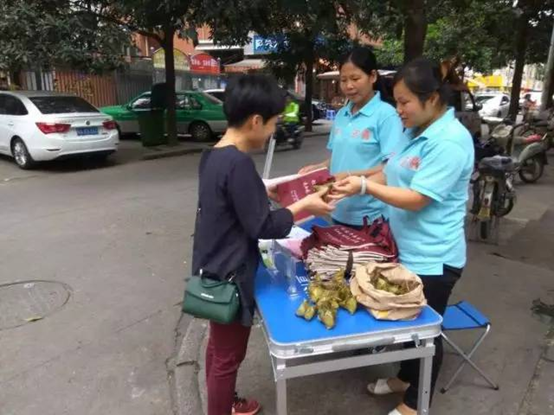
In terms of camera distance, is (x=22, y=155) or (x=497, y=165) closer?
(x=497, y=165)

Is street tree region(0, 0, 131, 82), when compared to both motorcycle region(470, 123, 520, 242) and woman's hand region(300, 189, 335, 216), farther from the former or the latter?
woman's hand region(300, 189, 335, 216)

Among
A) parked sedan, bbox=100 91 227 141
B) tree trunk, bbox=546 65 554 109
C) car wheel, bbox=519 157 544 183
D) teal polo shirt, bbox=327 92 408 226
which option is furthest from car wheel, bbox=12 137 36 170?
tree trunk, bbox=546 65 554 109

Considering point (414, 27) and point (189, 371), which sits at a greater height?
point (414, 27)

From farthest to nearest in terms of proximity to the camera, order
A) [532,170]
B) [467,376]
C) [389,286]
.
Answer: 1. [532,170]
2. [467,376]
3. [389,286]

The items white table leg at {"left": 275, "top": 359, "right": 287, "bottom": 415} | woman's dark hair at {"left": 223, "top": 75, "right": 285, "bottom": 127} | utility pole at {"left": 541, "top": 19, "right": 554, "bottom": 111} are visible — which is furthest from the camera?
utility pole at {"left": 541, "top": 19, "right": 554, "bottom": 111}

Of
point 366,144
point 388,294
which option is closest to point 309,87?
point 366,144

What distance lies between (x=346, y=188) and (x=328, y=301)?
18.7 inches

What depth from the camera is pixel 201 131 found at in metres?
14.4

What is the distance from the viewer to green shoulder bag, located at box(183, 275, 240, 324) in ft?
6.53

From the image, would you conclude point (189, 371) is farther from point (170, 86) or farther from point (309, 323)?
point (170, 86)

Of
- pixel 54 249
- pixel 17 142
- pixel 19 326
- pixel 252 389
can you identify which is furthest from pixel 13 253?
pixel 17 142

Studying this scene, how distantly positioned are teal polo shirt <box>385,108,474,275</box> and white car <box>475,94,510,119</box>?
2267 centimetres

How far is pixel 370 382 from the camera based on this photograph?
2.88 meters

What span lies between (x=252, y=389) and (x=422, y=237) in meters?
1.37
